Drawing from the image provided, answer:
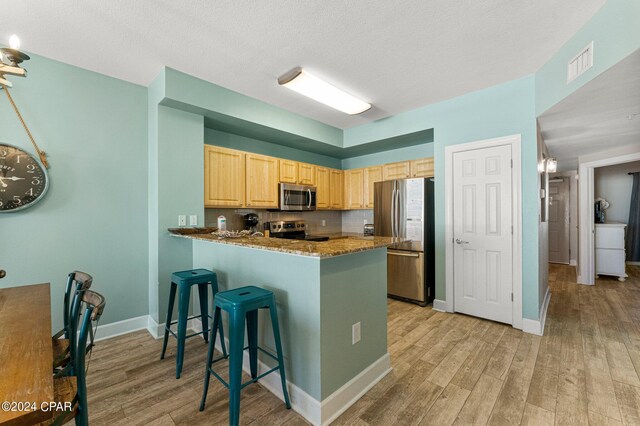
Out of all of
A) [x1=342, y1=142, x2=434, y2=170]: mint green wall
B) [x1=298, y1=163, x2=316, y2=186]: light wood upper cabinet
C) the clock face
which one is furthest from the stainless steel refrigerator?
the clock face

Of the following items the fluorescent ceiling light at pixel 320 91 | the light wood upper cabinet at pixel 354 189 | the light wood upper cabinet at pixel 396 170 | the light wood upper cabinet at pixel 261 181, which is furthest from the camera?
the light wood upper cabinet at pixel 354 189

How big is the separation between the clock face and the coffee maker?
7.08 ft

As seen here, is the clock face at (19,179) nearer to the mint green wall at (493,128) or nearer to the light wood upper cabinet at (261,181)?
the light wood upper cabinet at (261,181)

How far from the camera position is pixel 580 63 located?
2.13m

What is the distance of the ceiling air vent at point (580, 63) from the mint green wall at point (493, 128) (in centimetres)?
64

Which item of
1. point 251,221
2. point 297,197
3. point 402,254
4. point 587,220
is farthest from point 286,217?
point 587,220

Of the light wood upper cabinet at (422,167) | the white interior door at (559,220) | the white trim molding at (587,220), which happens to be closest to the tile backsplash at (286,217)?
the light wood upper cabinet at (422,167)

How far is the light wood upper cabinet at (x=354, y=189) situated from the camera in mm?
5070

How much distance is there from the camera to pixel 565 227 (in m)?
6.52

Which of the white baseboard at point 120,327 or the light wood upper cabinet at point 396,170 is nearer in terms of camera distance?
the white baseboard at point 120,327

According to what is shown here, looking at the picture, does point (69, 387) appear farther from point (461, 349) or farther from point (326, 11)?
point (461, 349)

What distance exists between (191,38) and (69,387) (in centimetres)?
249

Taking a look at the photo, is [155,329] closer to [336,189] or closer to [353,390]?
[353,390]

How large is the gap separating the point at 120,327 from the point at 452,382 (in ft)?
10.7
